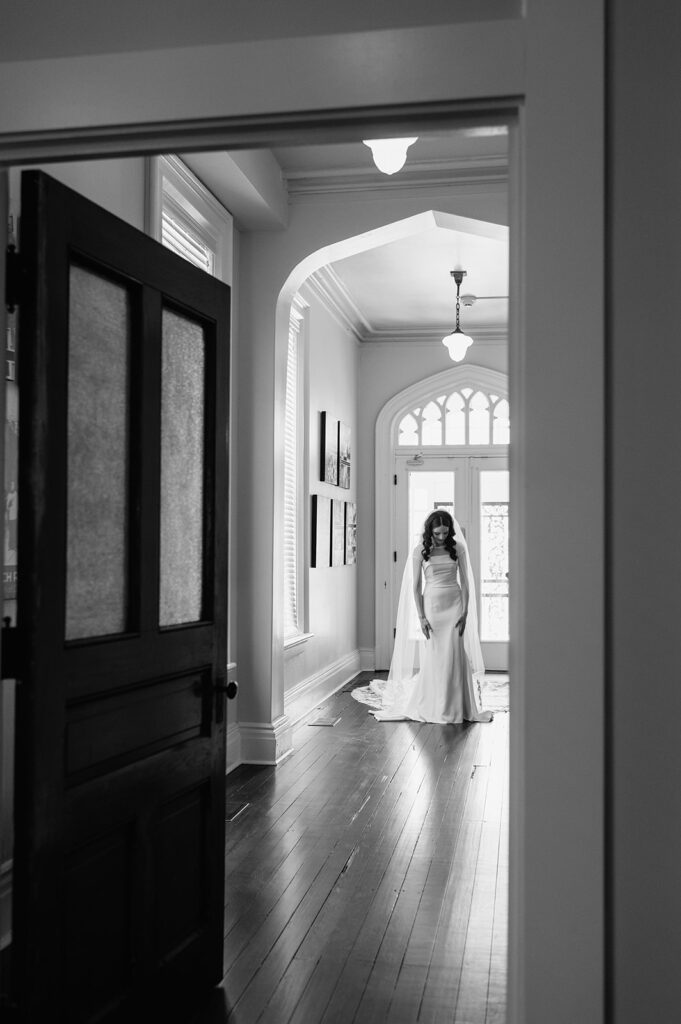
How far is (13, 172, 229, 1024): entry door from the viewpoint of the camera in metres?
2.24

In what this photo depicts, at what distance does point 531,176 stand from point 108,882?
2.02 metres

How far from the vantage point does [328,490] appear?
9203 mm

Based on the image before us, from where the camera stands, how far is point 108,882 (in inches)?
98.3

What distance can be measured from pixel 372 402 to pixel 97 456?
8.84m

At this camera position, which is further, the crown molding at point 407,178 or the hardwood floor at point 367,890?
the crown molding at point 407,178

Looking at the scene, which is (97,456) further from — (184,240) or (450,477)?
(450,477)

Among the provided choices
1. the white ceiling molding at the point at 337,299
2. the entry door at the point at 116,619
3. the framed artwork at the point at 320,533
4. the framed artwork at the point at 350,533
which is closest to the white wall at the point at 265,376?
the white ceiling molding at the point at 337,299

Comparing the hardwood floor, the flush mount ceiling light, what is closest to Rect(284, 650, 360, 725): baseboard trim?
the hardwood floor

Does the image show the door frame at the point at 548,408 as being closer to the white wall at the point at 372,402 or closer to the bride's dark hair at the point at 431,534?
the bride's dark hair at the point at 431,534

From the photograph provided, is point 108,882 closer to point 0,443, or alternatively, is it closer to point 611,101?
point 0,443

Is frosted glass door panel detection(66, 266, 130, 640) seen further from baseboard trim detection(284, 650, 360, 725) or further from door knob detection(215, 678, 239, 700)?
baseboard trim detection(284, 650, 360, 725)

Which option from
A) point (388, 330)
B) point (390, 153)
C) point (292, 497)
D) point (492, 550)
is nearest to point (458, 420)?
point (388, 330)

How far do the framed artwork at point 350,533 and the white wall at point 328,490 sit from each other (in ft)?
0.34

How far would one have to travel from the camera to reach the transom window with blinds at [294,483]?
7820mm
